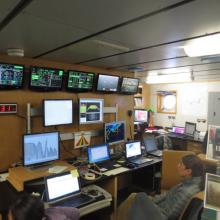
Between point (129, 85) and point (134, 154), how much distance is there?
1171mm

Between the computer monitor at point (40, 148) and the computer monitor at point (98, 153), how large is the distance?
0.53 meters

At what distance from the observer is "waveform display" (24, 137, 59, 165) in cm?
241

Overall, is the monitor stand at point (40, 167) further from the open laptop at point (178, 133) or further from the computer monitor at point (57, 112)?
the open laptop at point (178, 133)

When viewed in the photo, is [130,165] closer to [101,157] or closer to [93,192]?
[101,157]

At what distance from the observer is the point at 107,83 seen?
11.5 feet

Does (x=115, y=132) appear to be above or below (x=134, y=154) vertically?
above

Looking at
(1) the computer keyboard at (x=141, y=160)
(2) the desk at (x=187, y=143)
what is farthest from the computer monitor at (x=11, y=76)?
(2) the desk at (x=187, y=143)

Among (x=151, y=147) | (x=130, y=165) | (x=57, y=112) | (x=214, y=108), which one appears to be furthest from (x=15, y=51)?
(x=214, y=108)

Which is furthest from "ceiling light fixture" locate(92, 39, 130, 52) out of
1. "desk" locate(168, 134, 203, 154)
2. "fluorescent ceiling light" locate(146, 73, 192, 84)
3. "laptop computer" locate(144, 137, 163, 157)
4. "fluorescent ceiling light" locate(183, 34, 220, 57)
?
"desk" locate(168, 134, 203, 154)

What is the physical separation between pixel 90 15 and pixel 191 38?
922mm

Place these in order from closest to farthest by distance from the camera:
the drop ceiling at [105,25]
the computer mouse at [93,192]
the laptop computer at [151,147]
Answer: the drop ceiling at [105,25]
the computer mouse at [93,192]
the laptop computer at [151,147]

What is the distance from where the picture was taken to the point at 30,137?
2.42 m

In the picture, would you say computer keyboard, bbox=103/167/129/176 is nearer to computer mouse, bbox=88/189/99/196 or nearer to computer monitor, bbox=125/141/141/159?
computer mouse, bbox=88/189/99/196

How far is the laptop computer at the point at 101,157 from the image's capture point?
3055 mm
